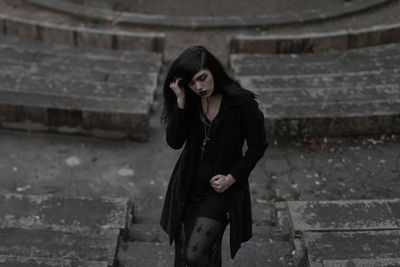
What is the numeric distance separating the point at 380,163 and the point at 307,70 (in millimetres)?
2368

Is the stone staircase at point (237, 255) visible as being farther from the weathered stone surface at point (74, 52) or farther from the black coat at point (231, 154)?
the weathered stone surface at point (74, 52)

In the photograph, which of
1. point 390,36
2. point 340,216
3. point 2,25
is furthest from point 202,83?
point 2,25

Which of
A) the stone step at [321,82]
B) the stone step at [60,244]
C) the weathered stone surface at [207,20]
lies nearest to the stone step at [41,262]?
the stone step at [60,244]

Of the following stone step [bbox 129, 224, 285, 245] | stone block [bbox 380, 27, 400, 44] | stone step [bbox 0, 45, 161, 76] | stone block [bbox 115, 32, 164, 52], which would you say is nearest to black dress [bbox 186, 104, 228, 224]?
stone step [bbox 129, 224, 285, 245]

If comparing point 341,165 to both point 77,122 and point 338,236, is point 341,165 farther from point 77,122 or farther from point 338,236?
point 77,122

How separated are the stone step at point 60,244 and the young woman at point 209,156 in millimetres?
1020

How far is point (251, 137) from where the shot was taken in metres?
3.96

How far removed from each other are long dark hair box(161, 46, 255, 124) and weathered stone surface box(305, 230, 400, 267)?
1.54 meters

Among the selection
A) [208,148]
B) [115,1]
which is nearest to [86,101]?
[208,148]

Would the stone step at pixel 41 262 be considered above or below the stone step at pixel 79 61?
above

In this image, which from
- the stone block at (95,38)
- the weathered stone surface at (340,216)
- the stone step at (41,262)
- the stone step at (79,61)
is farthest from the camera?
the stone block at (95,38)

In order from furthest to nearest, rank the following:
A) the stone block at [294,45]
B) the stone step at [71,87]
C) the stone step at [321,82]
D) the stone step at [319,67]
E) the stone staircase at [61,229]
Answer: the stone block at [294,45], the stone step at [319,67], the stone step at [71,87], the stone step at [321,82], the stone staircase at [61,229]

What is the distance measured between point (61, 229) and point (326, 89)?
4241mm

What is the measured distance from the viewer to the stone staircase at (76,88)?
7.61 m
